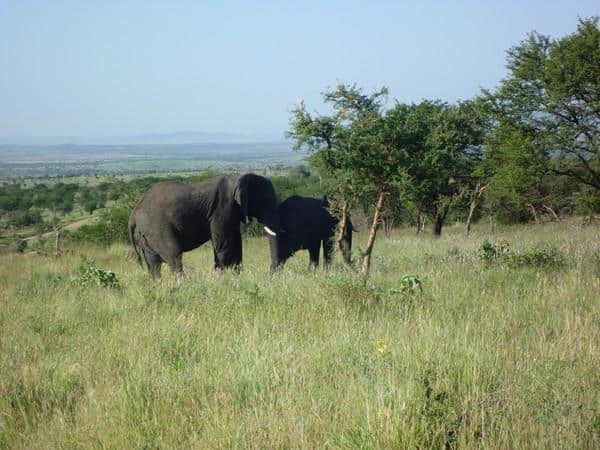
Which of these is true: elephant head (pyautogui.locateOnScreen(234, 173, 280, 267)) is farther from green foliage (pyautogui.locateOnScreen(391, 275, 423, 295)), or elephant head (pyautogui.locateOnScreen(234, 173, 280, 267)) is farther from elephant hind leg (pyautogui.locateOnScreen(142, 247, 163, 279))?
green foliage (pyautogui.locateOnScreen(391, 275, 423, 295))

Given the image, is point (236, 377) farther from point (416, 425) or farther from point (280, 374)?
point (416, 425)

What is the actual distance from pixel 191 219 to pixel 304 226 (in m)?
2.63

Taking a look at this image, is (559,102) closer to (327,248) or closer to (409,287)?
(327,248)

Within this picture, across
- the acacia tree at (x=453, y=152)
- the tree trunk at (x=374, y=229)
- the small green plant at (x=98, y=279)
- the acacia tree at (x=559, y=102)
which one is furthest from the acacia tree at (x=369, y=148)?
the acacia tree at (x=559, y=102)

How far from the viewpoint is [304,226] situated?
43.0 ft

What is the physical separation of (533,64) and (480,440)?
2269cm

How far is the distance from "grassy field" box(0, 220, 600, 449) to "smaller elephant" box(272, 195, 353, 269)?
4500 mm

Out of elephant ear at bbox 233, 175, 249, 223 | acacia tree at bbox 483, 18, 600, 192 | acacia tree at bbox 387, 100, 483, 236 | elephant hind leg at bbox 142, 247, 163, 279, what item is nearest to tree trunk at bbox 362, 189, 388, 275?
elephant ear at bbox 233, 175, 249, 223

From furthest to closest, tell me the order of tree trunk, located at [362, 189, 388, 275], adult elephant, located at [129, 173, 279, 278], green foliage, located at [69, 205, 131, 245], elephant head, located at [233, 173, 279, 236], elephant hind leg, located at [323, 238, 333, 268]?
green foliage, located at [69, 205, 131, 245], elephant hind leg, located at [323, 238, 333, 268], elephant head, located at [233, 173, 279, 236], adult elephant, located at [129, 173, 279, 278], tree trunk, located at [362, 189, 388, 275]

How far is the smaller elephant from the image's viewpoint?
1295 centimetres

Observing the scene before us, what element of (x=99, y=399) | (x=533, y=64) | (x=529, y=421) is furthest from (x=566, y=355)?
(x=533, y=64)

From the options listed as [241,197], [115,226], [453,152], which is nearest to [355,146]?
[241,197]

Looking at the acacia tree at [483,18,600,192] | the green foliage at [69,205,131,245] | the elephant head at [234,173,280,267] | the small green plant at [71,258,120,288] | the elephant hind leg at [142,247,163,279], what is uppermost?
the acacia tree at [483,18,600,192]

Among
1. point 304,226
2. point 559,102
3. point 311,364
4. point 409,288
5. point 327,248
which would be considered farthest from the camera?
point 559,102
